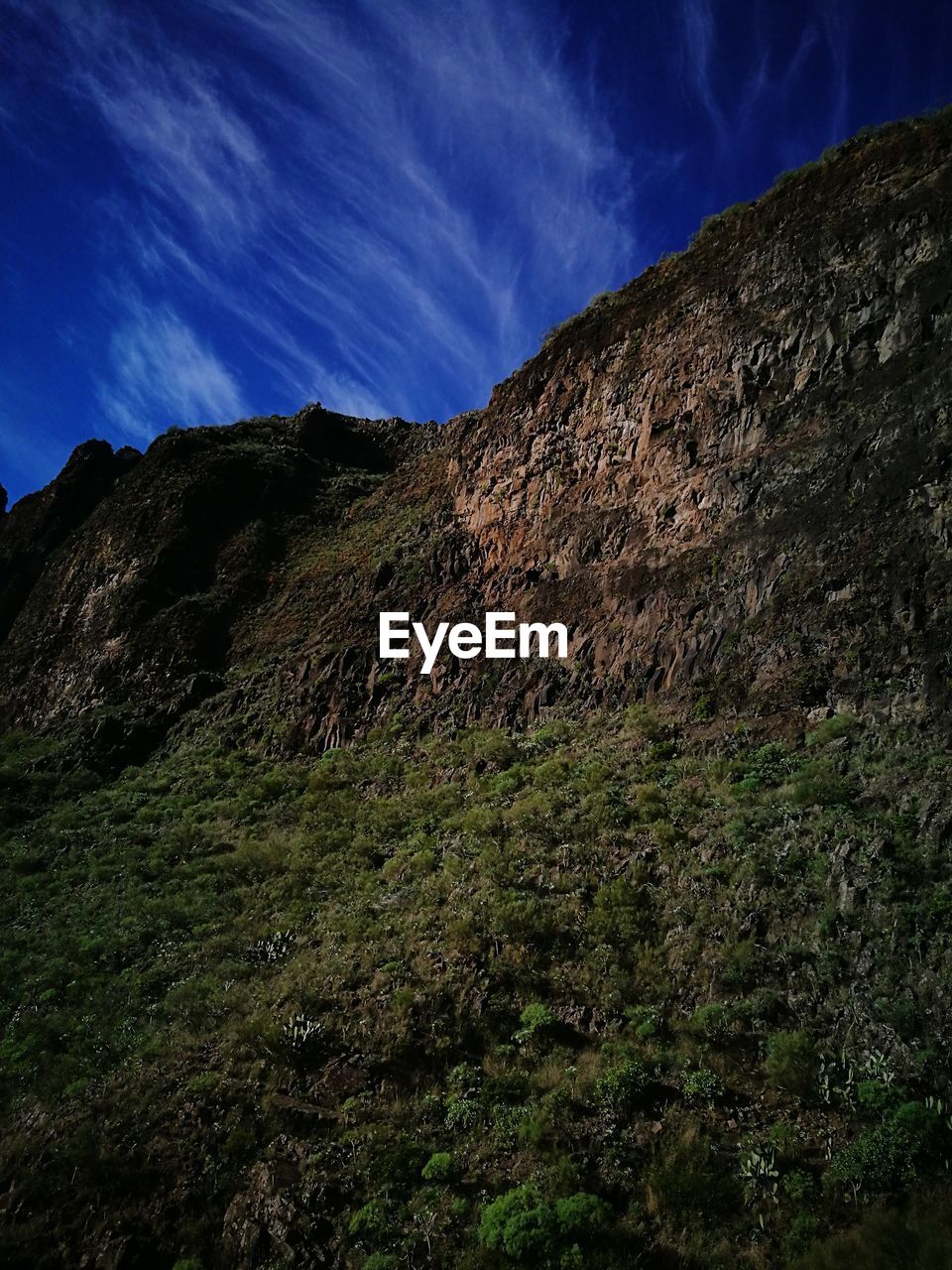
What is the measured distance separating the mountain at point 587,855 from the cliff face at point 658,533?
0.13m

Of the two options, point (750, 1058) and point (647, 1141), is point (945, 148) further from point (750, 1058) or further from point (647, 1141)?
point (647, 1141)

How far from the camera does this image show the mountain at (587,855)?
8.32 meters

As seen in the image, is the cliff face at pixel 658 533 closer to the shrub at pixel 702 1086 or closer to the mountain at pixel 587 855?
the mountain at pixel 587 855

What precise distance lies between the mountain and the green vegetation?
55mm

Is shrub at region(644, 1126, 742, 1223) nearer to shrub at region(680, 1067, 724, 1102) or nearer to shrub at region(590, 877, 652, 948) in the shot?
shrub at region(680, 1067, 724, 1102)

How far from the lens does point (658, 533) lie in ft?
68.0

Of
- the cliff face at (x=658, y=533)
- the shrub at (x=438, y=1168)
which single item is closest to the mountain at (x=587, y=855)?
the shrub at (x=438, y=1168)

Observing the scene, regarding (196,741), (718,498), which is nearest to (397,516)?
(196,741)

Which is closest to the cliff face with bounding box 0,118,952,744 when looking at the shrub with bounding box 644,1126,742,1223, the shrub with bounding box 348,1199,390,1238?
the shrub with bounding box 644,1126,742,1223

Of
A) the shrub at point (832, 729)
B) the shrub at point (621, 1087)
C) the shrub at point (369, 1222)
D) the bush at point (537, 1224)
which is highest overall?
the shrub at point (832, 729)

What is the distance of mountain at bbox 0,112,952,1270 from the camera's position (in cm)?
832

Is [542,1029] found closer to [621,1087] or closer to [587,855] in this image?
[621,1087]

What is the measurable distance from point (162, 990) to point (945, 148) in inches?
1090

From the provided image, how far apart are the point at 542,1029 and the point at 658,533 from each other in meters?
14.4
